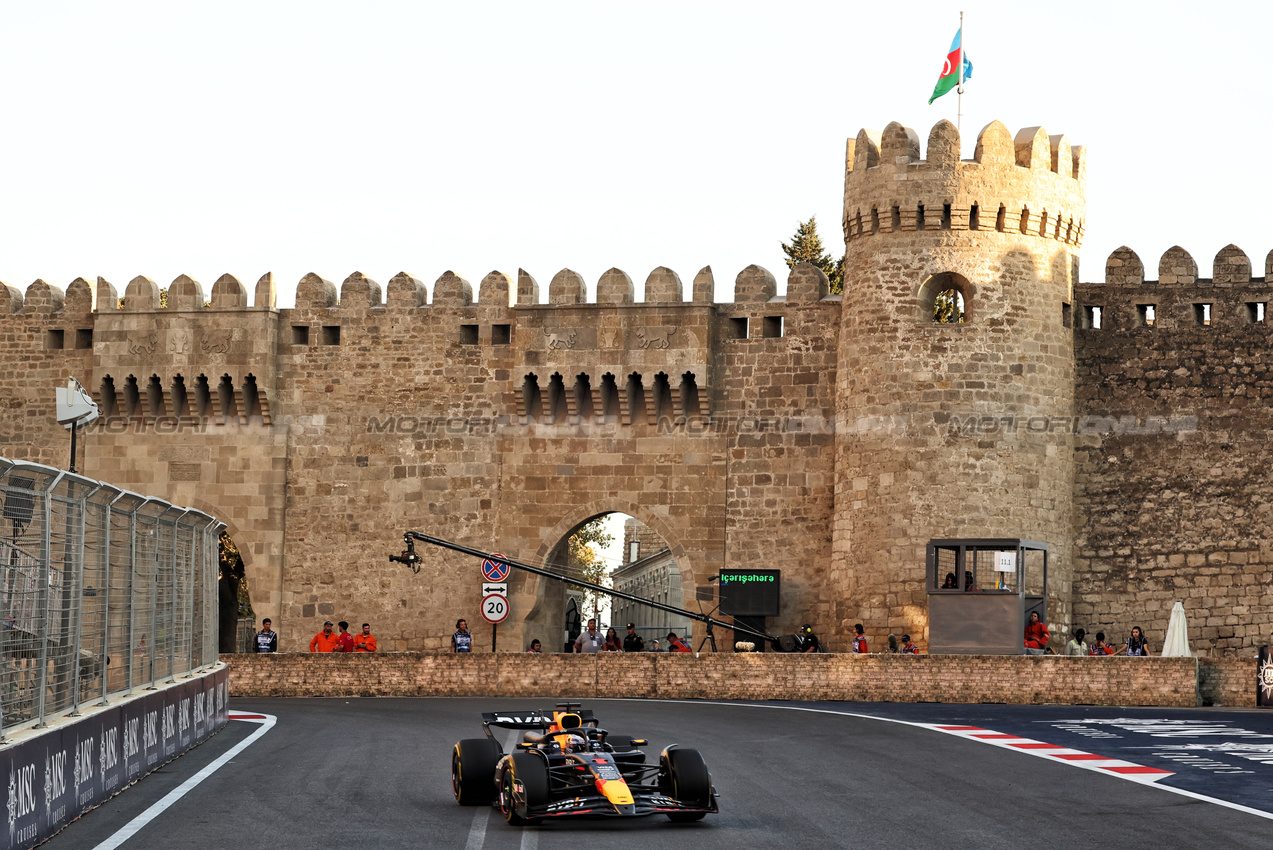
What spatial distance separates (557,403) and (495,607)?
4.53 meters

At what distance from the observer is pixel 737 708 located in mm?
23078

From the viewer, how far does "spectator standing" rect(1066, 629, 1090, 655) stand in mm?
29094

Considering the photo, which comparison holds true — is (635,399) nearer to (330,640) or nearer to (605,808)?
(330,640)

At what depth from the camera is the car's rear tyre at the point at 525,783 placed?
35.6 ft

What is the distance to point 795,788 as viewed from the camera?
42.9 ft

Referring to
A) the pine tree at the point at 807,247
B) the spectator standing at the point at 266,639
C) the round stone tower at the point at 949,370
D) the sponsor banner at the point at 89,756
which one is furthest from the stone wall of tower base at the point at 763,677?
the pine tree at the point at 807,247

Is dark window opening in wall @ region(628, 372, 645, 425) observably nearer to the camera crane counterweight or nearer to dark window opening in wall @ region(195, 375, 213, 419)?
the camera crane counterweight

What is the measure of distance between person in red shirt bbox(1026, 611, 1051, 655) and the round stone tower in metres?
2.35

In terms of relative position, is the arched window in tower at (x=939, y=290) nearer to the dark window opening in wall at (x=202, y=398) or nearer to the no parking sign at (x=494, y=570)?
the no parking sign at (x=494, y=570)

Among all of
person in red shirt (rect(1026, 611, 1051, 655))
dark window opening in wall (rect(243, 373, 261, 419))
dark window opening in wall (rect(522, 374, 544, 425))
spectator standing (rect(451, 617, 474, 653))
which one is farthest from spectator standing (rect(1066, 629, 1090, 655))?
dark window opening in wall (rect(243, 373, 261, 419))

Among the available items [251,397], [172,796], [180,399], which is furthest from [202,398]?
[172,796]

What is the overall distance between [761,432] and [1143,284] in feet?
24.1

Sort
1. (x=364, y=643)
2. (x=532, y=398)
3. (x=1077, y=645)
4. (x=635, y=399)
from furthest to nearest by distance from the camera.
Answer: (x=532, y=398) → (x=635, y=399) → (x=364, y=643) → (x=1077, y=645)

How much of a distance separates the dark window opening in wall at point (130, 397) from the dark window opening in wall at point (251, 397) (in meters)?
2.30
